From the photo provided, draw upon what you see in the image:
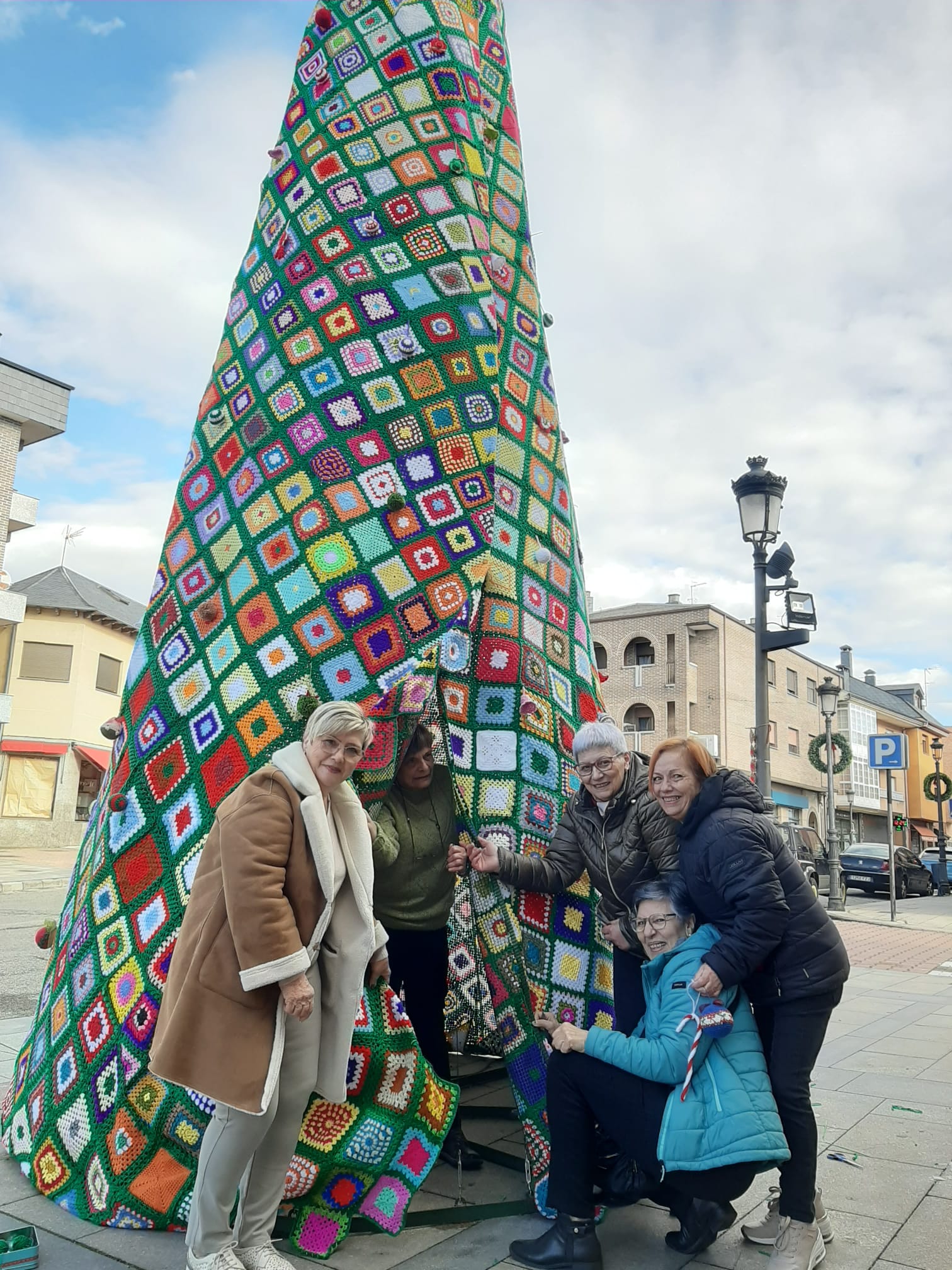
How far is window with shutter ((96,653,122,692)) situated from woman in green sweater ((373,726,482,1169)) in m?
26.3

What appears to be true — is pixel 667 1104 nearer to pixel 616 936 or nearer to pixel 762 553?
pixel 616 936

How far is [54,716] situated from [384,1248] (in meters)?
26.1

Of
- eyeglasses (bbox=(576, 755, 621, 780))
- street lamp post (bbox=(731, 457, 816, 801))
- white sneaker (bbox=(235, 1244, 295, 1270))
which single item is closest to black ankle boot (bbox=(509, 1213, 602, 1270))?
white sneaker (bbox=(235, 1244, 295, 1270))

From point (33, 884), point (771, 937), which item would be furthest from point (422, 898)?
point (33, 884)

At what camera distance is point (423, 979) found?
4.06 metres

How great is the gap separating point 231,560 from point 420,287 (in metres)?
1.35

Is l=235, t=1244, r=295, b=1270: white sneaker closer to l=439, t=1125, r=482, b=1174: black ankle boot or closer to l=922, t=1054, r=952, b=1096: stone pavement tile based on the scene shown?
l=439, t=1125, r=482, b=1174: black ankle boot

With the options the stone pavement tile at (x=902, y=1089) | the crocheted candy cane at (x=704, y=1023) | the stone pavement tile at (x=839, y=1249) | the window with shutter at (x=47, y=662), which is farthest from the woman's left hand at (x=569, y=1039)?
the window with shutter at (x=47, y=662)

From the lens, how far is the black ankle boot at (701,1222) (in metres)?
3.12

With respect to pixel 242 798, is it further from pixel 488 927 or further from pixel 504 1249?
pixel 504 1249

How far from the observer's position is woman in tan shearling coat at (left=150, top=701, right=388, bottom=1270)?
266 centimetres

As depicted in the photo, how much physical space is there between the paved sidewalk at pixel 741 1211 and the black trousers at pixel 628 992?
68cm

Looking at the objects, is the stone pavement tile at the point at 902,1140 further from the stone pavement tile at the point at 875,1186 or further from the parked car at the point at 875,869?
the parked car at the point at 875,869

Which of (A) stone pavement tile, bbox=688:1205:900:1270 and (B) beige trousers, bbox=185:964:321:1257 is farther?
(A) stone pavement tile, bbox=688:1205:900:1270
